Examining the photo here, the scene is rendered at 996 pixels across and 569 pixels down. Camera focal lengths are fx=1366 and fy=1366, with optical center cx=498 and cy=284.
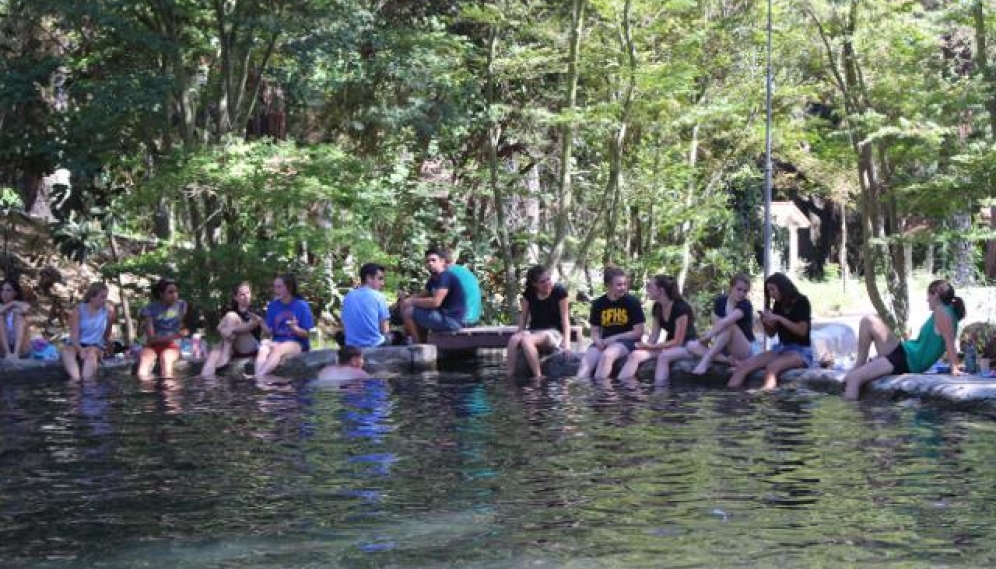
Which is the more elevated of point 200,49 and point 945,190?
point 200,49

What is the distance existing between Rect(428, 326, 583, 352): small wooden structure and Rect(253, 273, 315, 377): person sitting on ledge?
172 centimetres

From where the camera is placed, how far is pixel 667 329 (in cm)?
1493

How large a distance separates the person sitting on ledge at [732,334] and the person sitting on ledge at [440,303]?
355 cm

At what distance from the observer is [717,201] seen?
988 inches

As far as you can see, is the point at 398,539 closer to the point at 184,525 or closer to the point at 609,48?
the point at 184,525

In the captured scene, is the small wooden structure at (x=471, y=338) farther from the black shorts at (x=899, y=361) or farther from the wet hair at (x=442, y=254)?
the black shorts at (x=899, y=361)

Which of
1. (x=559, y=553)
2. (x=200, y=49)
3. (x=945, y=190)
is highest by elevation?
(x=200, y=49)

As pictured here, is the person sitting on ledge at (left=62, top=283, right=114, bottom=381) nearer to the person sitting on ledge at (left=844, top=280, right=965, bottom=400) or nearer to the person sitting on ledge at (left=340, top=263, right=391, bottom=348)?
the person sitting on ledge at (left=340, top=263, right=391, bottom=348)

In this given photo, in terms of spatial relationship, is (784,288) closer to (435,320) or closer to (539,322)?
(539,322)

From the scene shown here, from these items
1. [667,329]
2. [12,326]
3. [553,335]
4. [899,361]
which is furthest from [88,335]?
[899,361]

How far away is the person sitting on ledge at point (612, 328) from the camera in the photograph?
48.9 feet

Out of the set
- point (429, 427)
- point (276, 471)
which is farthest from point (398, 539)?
point (429, 427)

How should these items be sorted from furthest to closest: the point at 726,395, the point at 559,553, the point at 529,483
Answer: the point at 726,395, the point at 529,483, the point at 559,553

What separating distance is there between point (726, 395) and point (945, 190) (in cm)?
767
